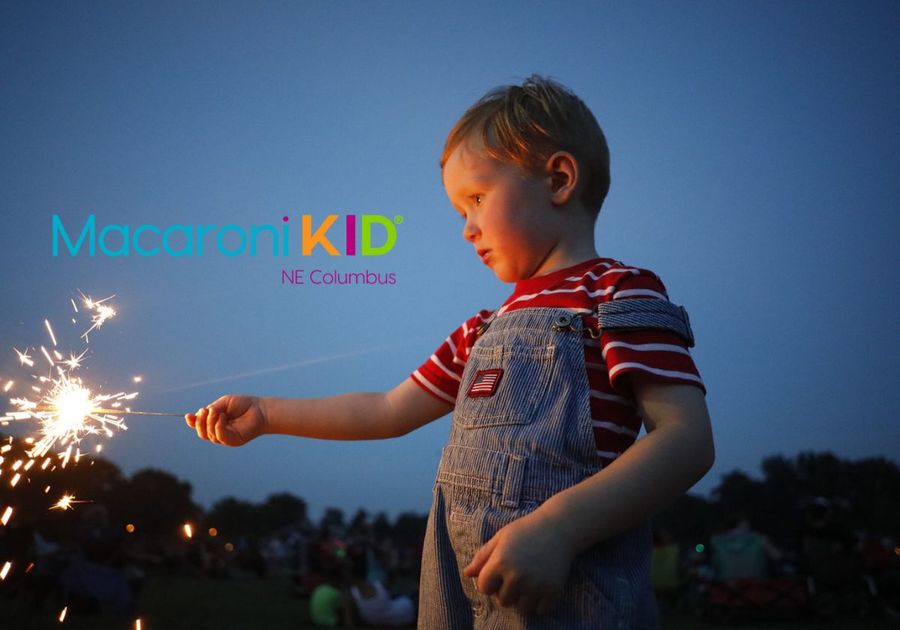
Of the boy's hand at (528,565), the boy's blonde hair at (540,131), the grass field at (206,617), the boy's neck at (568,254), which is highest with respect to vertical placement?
the boy's blonde hair at (540,131)

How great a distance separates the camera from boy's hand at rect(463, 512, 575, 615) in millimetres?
1095

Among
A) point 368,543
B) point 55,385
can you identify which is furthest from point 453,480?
point 368,543

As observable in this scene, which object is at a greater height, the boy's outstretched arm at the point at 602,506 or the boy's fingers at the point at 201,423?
the boy's fingers at the point at 201,423

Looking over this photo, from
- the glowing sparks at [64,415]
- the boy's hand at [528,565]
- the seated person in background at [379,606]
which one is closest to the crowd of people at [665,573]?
the seated person in background at [379,606]

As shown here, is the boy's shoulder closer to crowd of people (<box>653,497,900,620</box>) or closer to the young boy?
the young boy

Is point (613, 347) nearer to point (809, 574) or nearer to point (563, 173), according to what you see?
point (563, 173)

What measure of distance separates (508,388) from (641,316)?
0.25 m

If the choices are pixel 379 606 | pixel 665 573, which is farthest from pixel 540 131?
pixel 665 573

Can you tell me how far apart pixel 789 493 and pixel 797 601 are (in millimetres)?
9495

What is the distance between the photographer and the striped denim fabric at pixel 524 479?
121cm

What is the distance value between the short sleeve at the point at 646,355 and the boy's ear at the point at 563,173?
0.93 ft

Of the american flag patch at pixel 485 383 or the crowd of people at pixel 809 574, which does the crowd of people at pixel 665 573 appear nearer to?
the crowd of people at pixel 809 574

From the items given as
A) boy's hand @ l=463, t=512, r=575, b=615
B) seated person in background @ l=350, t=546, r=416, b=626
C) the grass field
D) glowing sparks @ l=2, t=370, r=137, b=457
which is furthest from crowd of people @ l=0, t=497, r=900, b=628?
boy's hand @ l=463, t=512, r=575, b=615

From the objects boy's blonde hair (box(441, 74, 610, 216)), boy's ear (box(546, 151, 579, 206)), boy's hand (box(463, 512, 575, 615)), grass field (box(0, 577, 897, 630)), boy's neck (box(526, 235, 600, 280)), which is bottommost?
boy's hand (box(463, 512, 575, 615))
